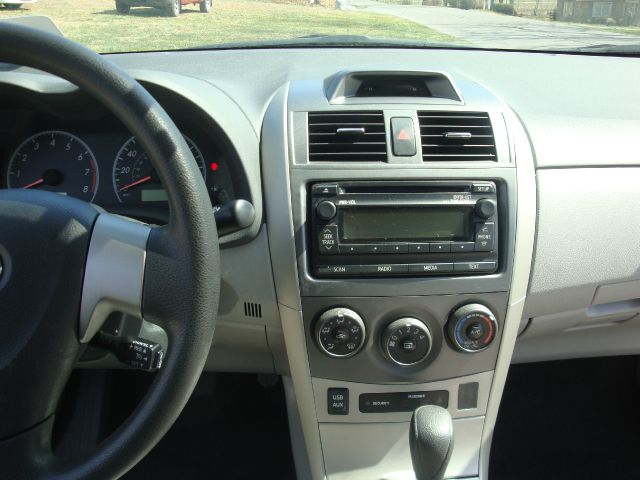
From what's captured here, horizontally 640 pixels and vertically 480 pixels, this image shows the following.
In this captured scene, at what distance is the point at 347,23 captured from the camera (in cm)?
230

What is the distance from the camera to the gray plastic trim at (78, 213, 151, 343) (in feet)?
4.09

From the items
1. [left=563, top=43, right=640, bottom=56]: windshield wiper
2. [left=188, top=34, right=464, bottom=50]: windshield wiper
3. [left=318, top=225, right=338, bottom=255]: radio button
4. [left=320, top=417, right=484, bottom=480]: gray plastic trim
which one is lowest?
[left=320, top=417, right=484, bottom=480]: gray plastic trim

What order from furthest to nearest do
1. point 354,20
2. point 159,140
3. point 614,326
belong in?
point 354,20 → point 614,326 → point 159,140

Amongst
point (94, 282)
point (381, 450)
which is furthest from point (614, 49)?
point (94, 282)

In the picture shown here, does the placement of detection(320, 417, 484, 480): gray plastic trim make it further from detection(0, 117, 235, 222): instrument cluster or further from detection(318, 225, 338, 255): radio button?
detection(0, 117, 235, 222): instrument cluster

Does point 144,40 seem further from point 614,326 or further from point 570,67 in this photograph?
point 614,326

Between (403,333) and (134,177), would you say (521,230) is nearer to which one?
(403,333)

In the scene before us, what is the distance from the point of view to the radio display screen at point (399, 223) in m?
1.65

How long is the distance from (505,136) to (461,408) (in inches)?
A: 27.8

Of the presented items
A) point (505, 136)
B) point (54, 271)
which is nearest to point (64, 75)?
point (54, 271)

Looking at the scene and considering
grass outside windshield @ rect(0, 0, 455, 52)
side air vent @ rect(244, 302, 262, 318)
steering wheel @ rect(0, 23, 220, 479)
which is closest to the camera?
steering wheel @ rect(0, 23, 220, 479)

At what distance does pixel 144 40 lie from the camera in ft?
7.15

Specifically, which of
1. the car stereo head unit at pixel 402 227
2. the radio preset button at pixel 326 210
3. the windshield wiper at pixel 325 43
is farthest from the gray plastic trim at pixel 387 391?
the windshield wiper at pixel 325 43

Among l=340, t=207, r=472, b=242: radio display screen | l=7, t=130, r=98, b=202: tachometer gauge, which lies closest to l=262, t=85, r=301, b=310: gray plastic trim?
l=340, t=207, r=472, b=242: radio display screen
